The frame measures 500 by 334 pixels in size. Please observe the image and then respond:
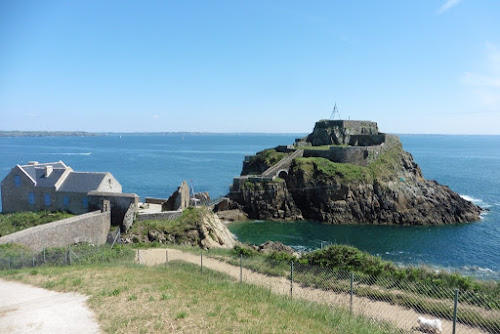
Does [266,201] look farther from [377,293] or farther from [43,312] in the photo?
[43,312]

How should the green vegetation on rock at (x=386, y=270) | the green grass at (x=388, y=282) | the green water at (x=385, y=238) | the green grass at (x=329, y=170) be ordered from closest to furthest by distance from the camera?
1. the green grass at (x=388, y=282)
2. the green vegetation on rock at (x=386, y=270)
3. the green water at (x=385, y=238)
4. the green grass at (x=329, y=170)

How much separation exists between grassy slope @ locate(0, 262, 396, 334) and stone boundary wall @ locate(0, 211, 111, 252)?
6.76 meters

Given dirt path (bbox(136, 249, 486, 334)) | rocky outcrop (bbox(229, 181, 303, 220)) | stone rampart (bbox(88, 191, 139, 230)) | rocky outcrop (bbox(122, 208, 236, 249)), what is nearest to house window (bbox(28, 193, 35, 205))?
stone rampart (bbox(88, 191, 139, 230))

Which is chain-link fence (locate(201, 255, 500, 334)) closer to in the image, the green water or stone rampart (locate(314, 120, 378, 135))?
the green water

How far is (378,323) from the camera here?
10.9 m

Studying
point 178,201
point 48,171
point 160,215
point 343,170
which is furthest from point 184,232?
point 343,170

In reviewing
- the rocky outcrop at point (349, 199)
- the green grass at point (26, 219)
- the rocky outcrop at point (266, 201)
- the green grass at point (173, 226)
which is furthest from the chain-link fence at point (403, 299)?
the rocky outcrop at point (349, 199)

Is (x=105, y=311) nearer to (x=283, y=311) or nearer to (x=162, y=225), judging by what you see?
(x=283, y=311)

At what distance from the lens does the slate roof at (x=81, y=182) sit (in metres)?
28.1

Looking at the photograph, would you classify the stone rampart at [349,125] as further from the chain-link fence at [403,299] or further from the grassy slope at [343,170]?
the chain-link fence at [403,299]

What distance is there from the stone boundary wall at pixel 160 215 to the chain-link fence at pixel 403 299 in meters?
13.6

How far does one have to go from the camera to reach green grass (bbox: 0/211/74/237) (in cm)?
2570

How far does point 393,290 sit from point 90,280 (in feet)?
39.1

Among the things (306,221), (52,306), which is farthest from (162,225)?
(306,221)
